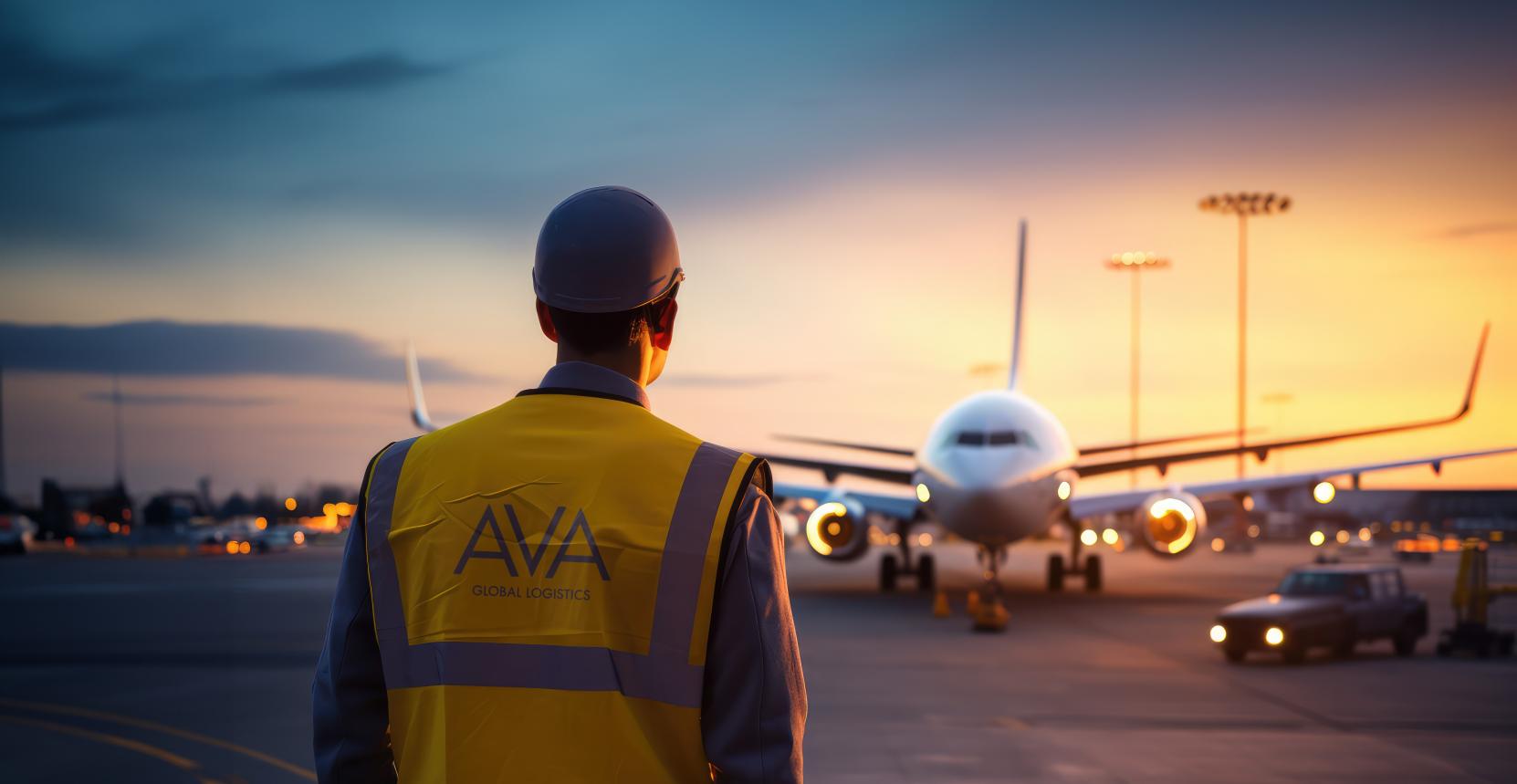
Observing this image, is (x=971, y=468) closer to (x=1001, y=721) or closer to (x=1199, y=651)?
(x=1199, y=651)

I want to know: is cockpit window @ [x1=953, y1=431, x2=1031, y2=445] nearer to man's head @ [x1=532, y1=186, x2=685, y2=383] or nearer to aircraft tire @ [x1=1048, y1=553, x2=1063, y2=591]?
aircraft tire @ [x1=1048, y1=553, x2=1063, y2=591]

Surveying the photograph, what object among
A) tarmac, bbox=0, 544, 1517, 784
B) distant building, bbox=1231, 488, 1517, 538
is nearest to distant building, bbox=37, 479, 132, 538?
tarmac, bbox=0, 544, 1517, 784

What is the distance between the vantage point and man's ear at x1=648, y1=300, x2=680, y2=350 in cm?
252

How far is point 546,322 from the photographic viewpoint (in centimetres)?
254

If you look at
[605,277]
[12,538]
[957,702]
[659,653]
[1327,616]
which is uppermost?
[605,277]

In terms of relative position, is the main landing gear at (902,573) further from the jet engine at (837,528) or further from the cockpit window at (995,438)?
the cockpit window at (995,438)

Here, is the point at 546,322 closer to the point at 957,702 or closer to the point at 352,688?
the point at 352,688

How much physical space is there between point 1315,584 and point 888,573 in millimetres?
14369

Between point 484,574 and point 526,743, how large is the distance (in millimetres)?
296

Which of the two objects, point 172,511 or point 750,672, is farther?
point 172,511

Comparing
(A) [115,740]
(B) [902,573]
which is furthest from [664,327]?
(B) [902,573]

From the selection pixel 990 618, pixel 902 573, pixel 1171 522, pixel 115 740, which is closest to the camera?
pixel 115 740

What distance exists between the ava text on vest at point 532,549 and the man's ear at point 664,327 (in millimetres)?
502

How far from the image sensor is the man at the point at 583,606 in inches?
83.5
